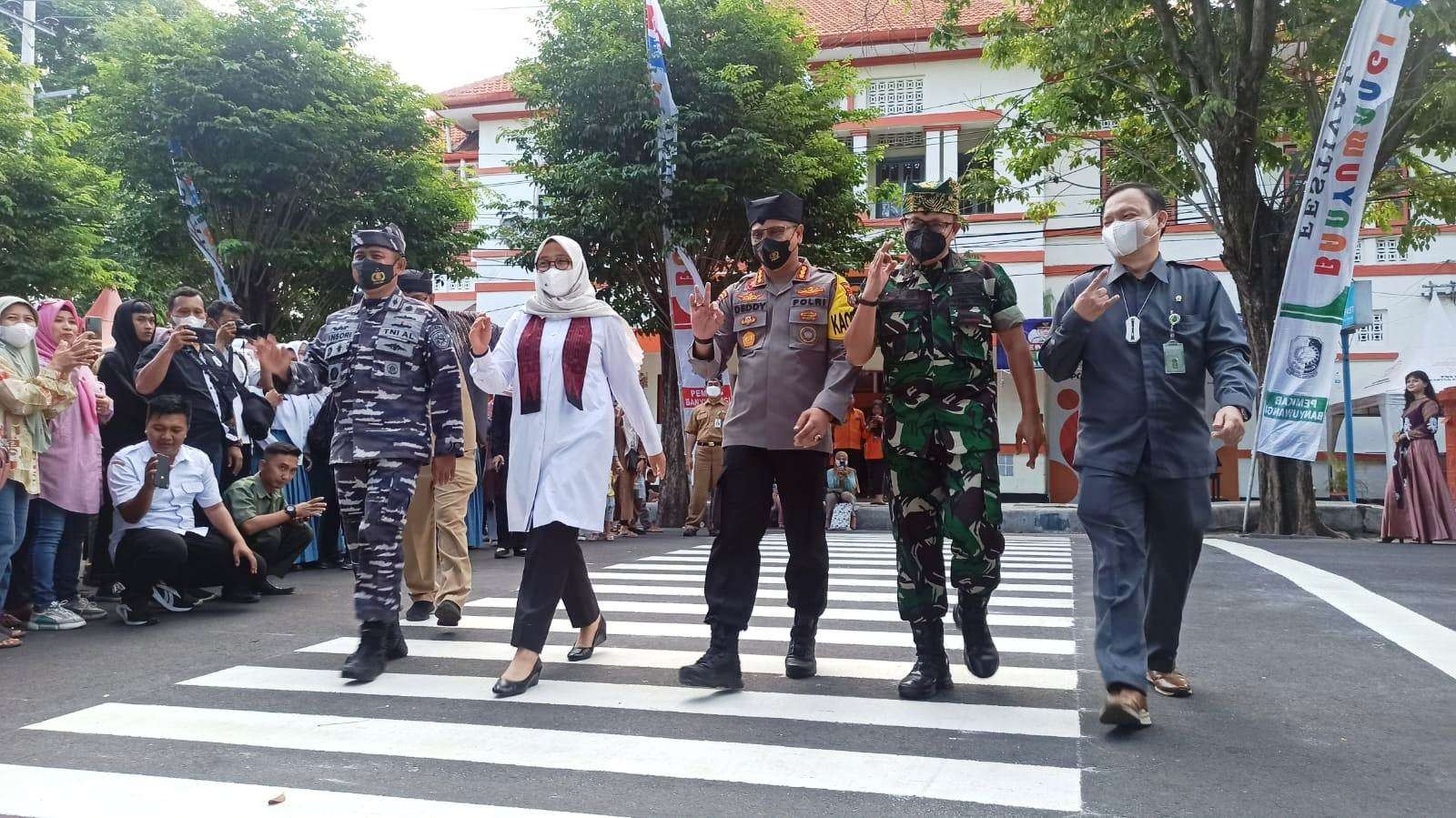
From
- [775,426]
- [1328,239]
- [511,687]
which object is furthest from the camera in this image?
[1328,239]

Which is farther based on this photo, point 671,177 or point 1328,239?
point 671,177

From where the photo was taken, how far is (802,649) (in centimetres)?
508

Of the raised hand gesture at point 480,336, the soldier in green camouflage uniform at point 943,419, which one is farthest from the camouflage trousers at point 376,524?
the soldier in green camouflage uniform at point 943,419

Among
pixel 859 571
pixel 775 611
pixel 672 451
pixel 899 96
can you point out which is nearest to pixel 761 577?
pixel 859 571

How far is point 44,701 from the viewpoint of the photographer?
16.1 ft

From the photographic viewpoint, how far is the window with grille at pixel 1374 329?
27094mm

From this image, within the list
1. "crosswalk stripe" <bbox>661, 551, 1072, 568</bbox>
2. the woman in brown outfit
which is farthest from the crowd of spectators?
the woman in brown outfit

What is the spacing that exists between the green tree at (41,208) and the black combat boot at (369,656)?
51.3ft

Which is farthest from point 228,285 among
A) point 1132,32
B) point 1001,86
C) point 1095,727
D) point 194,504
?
point 1001,86

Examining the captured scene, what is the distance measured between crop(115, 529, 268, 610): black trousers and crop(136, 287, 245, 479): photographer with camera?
2.58 feet

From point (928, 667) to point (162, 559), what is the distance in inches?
192

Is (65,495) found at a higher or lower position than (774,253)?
lower

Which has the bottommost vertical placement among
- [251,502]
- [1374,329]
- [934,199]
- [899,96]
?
[251,502]

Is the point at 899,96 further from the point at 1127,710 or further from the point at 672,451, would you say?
the point at 1127,710
